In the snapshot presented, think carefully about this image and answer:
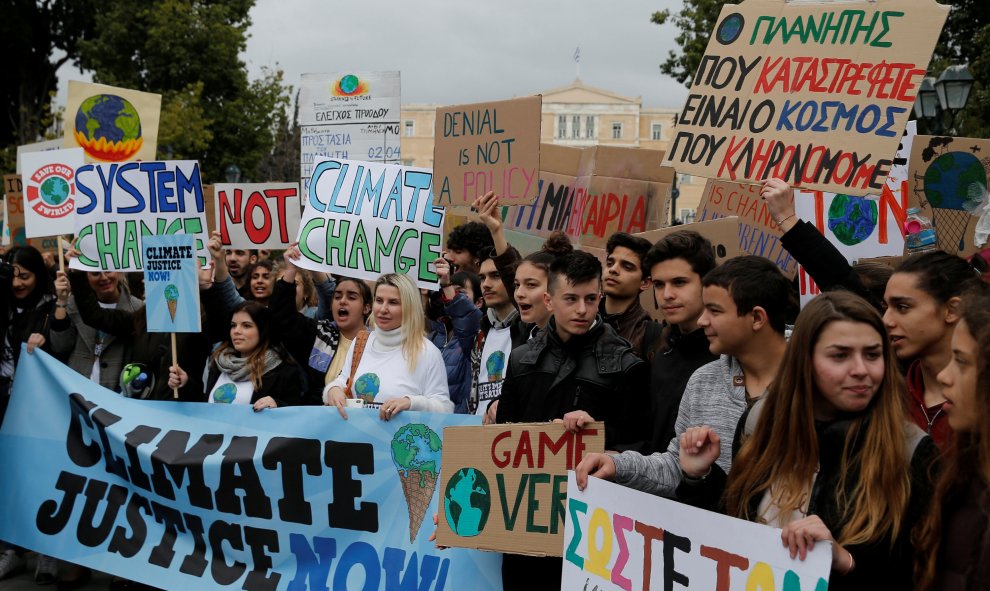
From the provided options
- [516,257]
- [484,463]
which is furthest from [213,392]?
[484,463]

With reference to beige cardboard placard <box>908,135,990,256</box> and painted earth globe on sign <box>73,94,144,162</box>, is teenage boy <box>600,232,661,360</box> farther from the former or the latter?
painted earth globe on sign <box>73,94,144,162</box>

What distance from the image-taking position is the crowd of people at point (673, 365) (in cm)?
247

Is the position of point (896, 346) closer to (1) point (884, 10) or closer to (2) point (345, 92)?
(1) point (884, 10)

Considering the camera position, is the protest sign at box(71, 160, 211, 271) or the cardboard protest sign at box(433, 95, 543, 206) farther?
the protest sign at box(71, 160, 211, 271)

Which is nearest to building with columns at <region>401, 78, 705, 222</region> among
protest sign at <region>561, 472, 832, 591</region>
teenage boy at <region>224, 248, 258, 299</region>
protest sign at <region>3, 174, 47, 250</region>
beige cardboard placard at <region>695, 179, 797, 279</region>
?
protest sign at <region>3, 174, 47, 250</region>

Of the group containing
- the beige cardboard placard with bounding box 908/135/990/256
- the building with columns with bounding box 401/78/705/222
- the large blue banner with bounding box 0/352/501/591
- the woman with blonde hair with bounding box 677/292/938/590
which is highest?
the building with columns with bounding box 401/78/705/222

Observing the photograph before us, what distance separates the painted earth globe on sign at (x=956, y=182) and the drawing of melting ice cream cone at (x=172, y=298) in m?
4.52

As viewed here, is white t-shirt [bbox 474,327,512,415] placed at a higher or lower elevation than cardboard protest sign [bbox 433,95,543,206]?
lower

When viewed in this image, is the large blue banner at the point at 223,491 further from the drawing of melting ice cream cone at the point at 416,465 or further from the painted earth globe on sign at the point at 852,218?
the painted earth globe on sign at the point at 852,218

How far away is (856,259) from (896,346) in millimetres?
2692

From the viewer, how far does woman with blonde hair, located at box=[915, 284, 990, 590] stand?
2266 mm

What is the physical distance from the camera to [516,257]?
17.5 ft

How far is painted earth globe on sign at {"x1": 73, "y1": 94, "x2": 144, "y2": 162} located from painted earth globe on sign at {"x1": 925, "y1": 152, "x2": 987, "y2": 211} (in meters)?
5.88

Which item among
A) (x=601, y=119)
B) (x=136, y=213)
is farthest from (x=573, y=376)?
(x=601, y=119)
